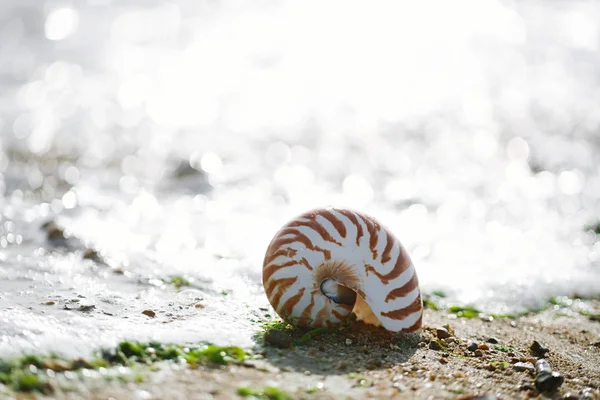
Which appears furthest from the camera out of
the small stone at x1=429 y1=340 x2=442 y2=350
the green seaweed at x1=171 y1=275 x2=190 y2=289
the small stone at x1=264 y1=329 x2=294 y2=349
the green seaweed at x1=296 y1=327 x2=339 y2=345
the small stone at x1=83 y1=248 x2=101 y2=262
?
the small stone at x1=83 y1=248 x2=101 y2=262

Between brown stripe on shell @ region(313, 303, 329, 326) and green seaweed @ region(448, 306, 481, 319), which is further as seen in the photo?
green seaweed @ region(448, 306, 481, 319)

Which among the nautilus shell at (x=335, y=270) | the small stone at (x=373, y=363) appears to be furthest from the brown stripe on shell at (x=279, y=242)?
the small stone at (x=373, y=363)

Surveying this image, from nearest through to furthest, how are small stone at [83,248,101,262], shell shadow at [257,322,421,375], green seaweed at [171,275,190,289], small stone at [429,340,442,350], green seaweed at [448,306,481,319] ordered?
shell shadow at [257,322,421,375] → small stone at [429,340,442,350] → green seaweed at [171,275,190,289] → green seaweed at [448,306,481,319] → small stone at [83,248,101,262]

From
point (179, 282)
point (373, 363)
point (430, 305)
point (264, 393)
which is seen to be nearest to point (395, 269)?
point (373, 363)

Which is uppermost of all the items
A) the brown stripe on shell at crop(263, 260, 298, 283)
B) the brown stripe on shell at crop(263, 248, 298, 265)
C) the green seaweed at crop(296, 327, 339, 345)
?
the brown stripe on shell at crop(263, 248, 298, 265)

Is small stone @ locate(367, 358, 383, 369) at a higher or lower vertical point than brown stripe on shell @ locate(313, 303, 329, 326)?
lower

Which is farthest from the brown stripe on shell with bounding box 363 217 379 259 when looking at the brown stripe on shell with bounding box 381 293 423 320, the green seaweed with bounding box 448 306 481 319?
the green seaweed with bounding box 448 306 481 319

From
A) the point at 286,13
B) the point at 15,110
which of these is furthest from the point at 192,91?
the point at 286,13

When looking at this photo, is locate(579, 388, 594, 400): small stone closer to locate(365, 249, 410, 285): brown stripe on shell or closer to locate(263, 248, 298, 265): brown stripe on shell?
locate(365, 249, 410, 285): brown stripe on shell
